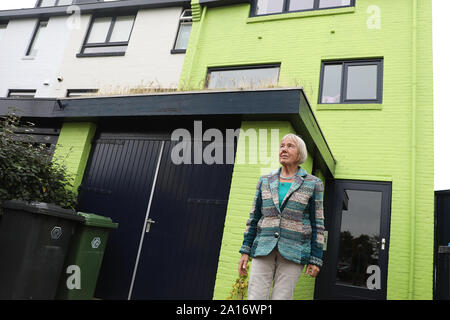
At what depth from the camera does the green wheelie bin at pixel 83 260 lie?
13.3 feet

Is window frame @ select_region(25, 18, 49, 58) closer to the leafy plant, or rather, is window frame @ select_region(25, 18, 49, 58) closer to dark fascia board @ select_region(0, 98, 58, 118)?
dark fascia board @ select_region(0, 98, 58, 118)

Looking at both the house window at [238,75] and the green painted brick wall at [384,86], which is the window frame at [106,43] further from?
the house window at [238,75]

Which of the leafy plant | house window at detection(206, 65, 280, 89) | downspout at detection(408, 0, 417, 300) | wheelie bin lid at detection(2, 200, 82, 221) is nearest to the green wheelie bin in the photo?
wheelie bin lid at detection(2, 200, 82, 221)

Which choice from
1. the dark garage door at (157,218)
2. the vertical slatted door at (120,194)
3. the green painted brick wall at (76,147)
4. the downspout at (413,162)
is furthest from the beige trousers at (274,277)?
the green painted brick wall at (76,147)

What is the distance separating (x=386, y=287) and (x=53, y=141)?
22.7 feet

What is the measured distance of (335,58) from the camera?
7383 millimetres

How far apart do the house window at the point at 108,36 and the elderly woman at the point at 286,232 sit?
348 inches

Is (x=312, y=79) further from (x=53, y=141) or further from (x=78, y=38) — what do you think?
(x=78, y=38)

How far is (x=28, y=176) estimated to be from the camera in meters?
4.48

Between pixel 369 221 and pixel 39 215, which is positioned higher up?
pixel 369 221

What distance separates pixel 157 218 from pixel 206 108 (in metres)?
1.87
